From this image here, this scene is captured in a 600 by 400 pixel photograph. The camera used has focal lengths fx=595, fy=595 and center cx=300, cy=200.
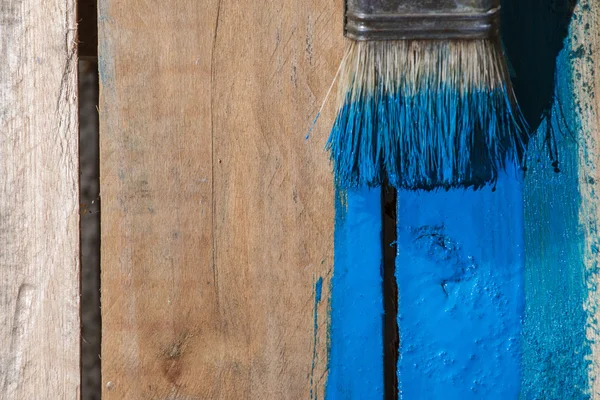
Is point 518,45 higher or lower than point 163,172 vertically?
higher

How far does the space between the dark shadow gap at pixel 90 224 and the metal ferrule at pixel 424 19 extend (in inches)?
21.4

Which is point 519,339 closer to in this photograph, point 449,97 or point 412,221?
point 412,221

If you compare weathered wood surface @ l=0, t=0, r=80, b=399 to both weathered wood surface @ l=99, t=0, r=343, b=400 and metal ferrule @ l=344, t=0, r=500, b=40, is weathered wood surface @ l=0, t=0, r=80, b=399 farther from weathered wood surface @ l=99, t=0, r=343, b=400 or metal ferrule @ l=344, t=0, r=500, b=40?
metal ferrule @ l=344, t=0, r=500, b=40

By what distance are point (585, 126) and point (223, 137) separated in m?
0.65

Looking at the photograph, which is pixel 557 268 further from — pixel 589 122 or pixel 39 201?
pixel 39 201

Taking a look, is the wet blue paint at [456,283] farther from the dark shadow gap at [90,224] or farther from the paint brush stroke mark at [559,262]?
the dark shadow gap at [90,224]

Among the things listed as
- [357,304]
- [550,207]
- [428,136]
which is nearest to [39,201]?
[357,304]

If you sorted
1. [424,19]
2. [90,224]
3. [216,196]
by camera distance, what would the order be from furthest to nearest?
1. [90,224]
2. [216,196]
3. [424,19]

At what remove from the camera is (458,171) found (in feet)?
3.42

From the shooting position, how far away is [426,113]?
40.3 inches

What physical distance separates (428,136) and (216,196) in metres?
0.39

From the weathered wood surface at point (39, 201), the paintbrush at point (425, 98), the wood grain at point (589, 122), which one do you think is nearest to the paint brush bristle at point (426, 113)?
the paintbrush at point (425, 98)

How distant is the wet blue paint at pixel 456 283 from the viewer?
1.07m

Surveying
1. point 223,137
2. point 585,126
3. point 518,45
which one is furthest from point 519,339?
point 223,137
